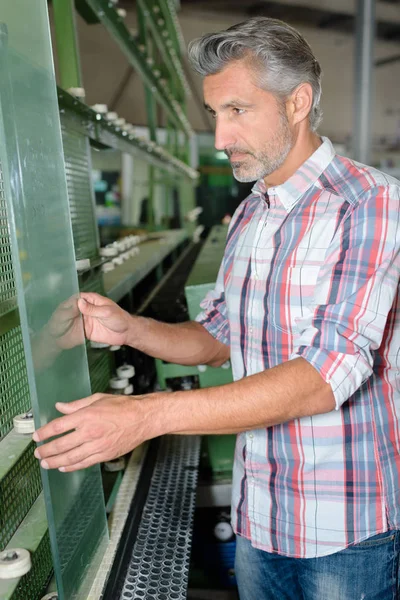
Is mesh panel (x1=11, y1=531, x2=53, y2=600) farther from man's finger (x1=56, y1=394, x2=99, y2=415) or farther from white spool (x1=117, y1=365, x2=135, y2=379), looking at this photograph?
white spool (x1=117, y1=365, x2=135, y2=379)

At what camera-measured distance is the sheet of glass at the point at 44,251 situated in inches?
32.7

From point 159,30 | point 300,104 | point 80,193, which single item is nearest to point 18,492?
point 80,193

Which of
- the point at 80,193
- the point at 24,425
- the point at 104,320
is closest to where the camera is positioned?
the point at 24,425

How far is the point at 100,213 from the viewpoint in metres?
9.19

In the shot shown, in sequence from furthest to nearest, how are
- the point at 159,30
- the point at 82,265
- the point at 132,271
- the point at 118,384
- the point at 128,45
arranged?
the point at 159,30 → the point at 128,45 → the point at 132,271 → the point at 118,384 → the point at 82,265

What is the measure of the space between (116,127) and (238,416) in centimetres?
145

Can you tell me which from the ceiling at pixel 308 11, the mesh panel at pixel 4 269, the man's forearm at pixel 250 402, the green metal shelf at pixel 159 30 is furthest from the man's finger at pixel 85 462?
the ceiling at pixel 308 11

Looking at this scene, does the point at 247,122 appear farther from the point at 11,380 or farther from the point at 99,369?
the point at 99,369

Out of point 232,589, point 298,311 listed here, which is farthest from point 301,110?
point 232,589

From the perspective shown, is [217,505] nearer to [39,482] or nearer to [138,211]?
[39,482]

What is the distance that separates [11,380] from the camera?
3.68 ft

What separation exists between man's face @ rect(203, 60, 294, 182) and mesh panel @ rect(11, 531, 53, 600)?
0.89 m

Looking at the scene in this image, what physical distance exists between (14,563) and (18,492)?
205 mm

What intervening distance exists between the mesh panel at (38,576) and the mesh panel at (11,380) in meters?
0.25
